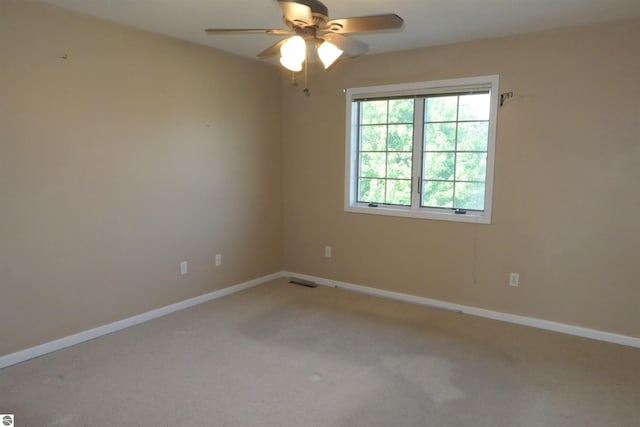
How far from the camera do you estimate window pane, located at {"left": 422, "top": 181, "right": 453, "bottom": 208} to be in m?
3.84

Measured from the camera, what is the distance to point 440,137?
3.82m

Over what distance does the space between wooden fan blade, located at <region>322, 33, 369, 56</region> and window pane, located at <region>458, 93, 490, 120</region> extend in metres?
1.47

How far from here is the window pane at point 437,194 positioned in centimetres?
384

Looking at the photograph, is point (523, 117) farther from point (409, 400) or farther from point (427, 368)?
point (409, 400)

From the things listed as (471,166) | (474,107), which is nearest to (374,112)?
(474,107)

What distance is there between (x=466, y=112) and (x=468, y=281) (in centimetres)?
150

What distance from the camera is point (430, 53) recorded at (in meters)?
3.70

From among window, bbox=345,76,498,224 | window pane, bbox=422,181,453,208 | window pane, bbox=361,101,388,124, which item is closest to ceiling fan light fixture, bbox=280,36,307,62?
window, bbox=345,76,498,224

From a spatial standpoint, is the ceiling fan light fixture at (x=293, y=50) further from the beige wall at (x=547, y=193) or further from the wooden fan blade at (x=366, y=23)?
the beige wall at (x=547, y=193)

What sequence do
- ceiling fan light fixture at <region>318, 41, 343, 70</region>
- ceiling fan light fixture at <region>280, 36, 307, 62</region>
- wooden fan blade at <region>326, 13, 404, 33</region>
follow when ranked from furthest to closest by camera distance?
ceiling fan light fixture at <region>318, 41, 343, 70</region>
ceiling fan light fixture at <region>280, 36, 307, 62</region>
wooden fan blade at <region>326, 13, 404, 33</region>

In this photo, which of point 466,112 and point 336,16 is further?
point 466,112

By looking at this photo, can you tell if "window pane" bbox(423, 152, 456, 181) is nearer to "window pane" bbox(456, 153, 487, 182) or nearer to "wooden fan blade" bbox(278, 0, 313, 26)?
"window pane" bbox(456, 153, 487, 182)

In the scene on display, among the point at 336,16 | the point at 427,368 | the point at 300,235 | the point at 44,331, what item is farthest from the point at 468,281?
the point at 44,331

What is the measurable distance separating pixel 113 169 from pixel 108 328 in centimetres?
123
